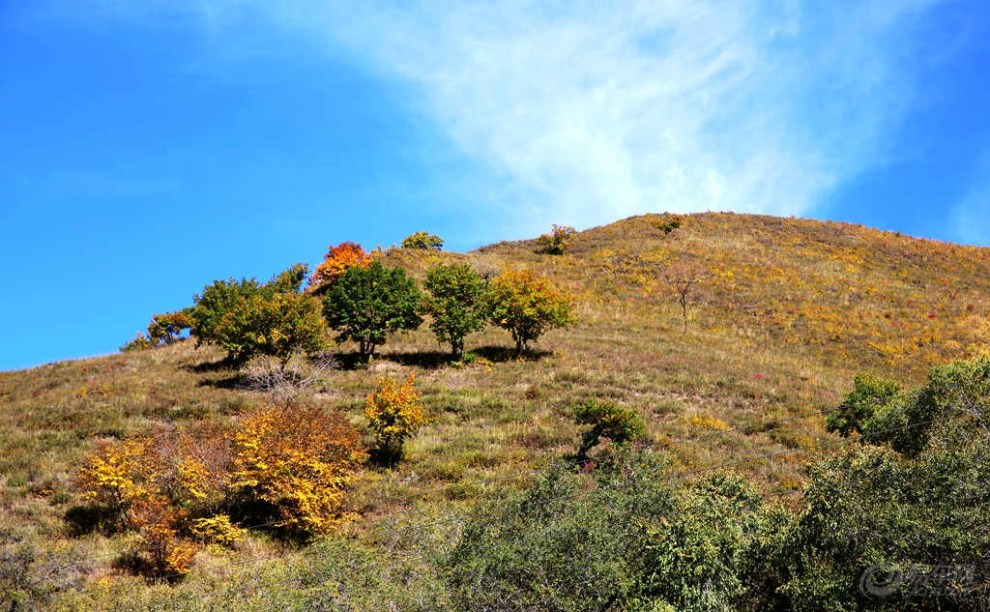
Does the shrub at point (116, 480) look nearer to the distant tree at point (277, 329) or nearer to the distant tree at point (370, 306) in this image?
the distant tree at point (277, 329)

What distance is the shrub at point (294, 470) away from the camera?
22031 millimetres

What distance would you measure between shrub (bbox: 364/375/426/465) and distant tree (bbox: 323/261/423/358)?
14.6 metres

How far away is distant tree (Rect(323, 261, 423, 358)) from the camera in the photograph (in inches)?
1673

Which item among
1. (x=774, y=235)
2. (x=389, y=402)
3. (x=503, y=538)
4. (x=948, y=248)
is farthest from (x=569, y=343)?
(x=948, y=248)

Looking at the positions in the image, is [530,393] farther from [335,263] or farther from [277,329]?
[335,263]

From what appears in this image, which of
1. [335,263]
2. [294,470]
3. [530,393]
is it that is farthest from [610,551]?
[335,263]

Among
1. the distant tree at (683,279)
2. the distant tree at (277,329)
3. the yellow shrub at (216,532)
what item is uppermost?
the distant tree at (683,279)

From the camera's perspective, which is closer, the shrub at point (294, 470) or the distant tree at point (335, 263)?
the shrub at point (294, 470)

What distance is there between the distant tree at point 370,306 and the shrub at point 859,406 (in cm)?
2636

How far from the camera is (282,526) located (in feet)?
74.1

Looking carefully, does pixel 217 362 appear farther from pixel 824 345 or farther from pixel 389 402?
pixel 824 345

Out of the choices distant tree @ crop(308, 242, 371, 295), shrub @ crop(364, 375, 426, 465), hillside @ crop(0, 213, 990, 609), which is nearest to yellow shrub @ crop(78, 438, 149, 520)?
hillside @ crop(0, 213, 990, 609)

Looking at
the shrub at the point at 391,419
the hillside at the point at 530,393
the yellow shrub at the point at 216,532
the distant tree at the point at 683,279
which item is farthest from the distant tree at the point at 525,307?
the yellow shrub at the point at 216,532

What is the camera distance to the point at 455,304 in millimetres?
43875
